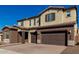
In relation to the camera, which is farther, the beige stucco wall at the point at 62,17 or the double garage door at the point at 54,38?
the beige stucco wall at the point at 62,17

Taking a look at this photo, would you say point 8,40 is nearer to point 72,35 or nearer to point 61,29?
point 61,29

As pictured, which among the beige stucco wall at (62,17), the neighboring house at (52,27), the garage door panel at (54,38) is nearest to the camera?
the neighboring house at (52,27)

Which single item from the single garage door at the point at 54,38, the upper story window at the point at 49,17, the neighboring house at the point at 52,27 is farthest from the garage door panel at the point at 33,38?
the upper story window at the point at 49,17

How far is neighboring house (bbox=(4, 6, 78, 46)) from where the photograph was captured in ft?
67.8

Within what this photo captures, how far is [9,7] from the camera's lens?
23.4 metres

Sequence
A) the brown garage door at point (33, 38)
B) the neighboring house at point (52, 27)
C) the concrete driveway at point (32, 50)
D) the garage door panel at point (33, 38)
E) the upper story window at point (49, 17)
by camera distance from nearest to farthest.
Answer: the concrete driveway at point (32, 50), the neighboring house at point (52, 27), the upper story window at point (49, 17), the brown garage door at point (33, 38), the garage door panel at point (33, 38)

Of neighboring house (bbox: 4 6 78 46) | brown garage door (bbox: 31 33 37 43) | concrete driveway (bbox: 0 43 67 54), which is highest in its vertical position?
neighboring house (bbox: 4 6 78 46)

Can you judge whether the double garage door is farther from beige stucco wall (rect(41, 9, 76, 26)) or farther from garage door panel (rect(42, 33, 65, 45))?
beige stucco wall (rect(41, 9, 76, 26))

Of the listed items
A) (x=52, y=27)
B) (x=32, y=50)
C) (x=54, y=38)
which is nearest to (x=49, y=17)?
(x=52, y=27)


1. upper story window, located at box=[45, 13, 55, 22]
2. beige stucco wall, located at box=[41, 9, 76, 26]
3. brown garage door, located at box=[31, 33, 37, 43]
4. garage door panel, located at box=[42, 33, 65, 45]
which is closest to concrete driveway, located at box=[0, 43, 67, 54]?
garage door panel, located at box=[42, 33, 65, 45]

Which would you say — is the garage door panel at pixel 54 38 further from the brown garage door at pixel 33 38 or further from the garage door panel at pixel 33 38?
the garage door panel at pixel 33 38

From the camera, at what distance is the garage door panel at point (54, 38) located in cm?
2142

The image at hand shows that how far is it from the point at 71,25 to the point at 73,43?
97.5 inches

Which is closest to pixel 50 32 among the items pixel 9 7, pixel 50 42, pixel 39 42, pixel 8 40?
pixel 50 42
